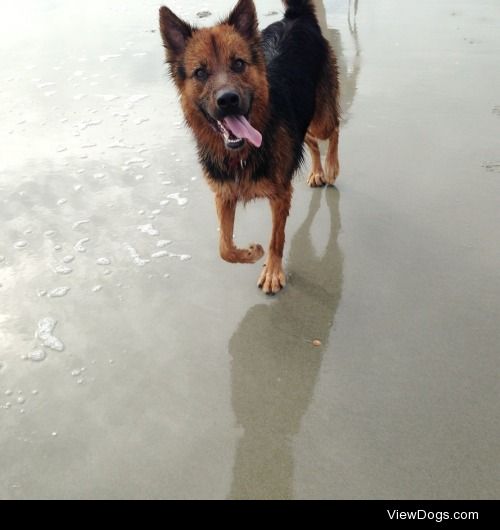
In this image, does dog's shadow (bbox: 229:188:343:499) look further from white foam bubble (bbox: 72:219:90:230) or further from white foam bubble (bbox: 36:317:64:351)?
white foam bubble (bbox: 72:219:90:230)

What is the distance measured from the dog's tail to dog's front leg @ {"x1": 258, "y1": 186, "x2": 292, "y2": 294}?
62.5 inches

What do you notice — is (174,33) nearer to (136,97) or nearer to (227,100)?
(227,100)

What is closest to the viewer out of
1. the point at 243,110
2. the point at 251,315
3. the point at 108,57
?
the point at 243,110

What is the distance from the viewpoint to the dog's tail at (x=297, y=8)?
3846 millimetres

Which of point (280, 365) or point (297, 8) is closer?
point (280, 365)

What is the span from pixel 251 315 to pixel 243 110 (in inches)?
45.8

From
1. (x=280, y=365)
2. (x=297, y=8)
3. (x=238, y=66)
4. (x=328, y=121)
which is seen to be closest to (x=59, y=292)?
(x=280, y=365)

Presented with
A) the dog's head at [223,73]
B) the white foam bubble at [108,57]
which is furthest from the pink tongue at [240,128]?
the white foam bubble at [108,57]

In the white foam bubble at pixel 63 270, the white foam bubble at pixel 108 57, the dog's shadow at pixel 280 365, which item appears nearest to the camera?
the dog's shadow at pixel 280 365

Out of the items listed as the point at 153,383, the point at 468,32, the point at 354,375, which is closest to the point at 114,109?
the point at 153,383

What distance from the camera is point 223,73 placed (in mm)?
2705

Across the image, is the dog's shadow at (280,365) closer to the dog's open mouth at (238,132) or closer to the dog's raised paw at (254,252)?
the dog's raised paw at (254,252)

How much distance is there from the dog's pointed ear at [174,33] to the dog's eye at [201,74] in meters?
0.21
